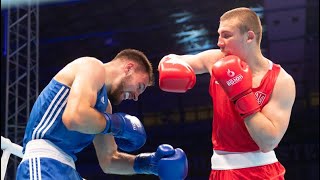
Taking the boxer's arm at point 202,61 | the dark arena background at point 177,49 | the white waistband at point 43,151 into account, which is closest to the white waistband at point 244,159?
the boxer's arm at point 202,61

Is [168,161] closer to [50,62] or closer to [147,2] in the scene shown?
[147,2]

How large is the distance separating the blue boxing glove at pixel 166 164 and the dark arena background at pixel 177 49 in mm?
4171

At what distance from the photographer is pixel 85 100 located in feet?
Result: 6.03

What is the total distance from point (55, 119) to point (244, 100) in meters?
0.77

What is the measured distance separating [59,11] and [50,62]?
862 mm

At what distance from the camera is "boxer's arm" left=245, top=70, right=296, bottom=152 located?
184 cm

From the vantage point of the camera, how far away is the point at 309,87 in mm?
7281

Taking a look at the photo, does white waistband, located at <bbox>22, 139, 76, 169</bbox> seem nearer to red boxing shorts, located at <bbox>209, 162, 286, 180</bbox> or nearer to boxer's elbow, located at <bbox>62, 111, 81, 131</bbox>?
boxer's elbow, located at <bbox>62, 111, 81, 131</bbox>

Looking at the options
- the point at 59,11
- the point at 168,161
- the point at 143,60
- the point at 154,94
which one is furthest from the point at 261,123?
the point at 59,11

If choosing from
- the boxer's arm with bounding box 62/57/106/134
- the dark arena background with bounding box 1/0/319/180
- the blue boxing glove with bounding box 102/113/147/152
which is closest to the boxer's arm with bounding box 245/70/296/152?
the blue boxing glove with bounding box 102/113/147/152

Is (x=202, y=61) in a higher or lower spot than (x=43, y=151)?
higher

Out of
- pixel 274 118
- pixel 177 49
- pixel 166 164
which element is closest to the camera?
pixel 274 118

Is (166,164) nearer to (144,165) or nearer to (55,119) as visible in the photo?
(144,165)

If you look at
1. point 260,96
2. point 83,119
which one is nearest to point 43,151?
point 83,119
